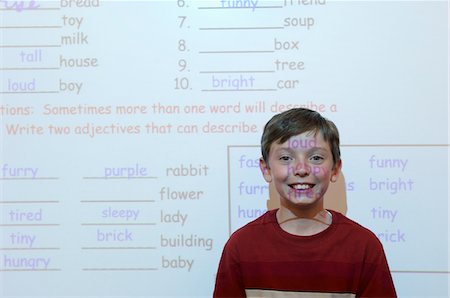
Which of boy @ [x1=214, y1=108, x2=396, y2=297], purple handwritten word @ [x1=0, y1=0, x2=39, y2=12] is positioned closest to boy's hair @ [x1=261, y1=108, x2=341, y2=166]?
boy @ [x1=214, y1=108, x2=396, y2=297]

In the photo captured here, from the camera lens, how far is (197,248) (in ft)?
4.36

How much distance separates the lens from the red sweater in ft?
3.51

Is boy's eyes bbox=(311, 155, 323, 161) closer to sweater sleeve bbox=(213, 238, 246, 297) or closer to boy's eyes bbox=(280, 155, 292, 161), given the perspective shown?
boy's eyes bbox=(280, 155, 292, 161)

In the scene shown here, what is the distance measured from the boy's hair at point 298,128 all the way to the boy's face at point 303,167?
10mm

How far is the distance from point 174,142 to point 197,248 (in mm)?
271

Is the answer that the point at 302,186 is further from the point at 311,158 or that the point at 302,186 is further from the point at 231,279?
the point at 231,279

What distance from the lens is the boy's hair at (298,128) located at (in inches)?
42.3

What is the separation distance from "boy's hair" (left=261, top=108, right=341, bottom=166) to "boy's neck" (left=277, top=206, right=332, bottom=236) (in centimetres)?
12

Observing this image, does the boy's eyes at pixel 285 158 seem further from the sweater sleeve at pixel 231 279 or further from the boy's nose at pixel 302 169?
the sweater sleeve at pixel 231 279

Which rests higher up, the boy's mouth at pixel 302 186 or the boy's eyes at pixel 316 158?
the boy's eyes at pixel 316 158

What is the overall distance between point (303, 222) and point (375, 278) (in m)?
0.18

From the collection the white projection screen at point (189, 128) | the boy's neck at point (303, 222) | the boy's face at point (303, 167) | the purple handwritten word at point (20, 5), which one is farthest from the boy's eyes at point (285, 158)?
the purple handwritten word at point (20, 5)

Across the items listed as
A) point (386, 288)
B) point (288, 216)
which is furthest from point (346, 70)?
point (386, 288)

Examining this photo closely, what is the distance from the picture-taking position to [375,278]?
41.8 inches
